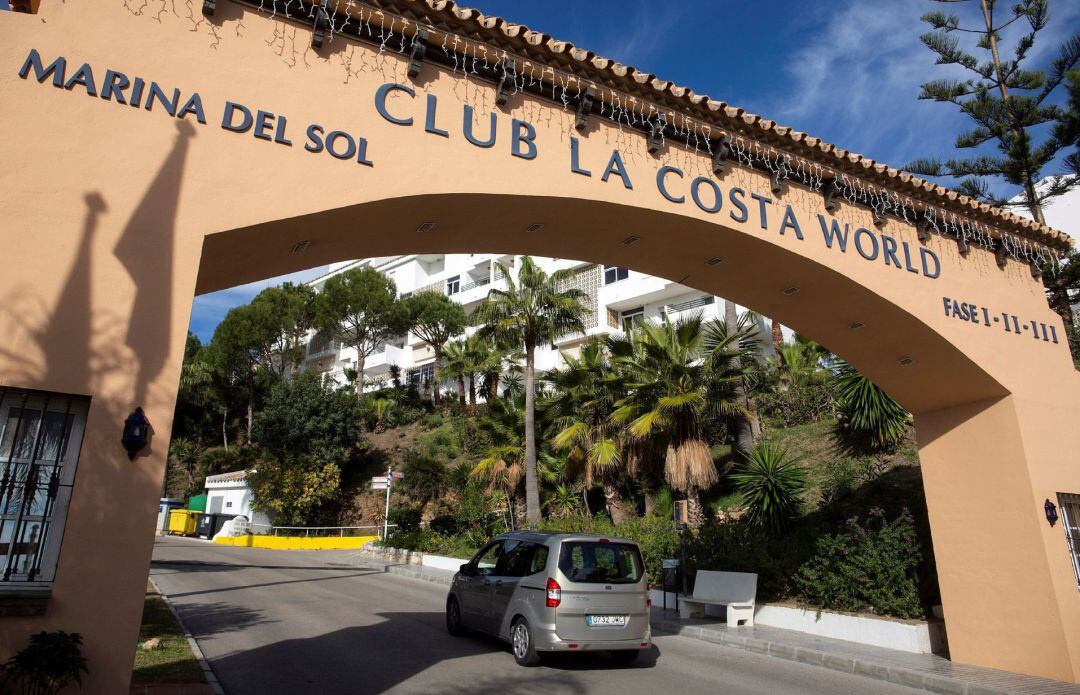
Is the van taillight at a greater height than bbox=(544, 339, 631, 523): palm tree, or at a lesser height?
lesser

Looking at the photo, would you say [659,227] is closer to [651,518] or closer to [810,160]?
[810,160]

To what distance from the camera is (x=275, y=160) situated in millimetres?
5902

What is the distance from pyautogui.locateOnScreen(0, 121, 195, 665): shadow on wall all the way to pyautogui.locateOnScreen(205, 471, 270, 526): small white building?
31.6 m

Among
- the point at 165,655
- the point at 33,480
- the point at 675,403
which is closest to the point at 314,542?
the point at 675,403

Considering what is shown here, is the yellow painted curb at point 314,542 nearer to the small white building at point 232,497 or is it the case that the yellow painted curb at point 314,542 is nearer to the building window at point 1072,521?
the small white building at point 232,497

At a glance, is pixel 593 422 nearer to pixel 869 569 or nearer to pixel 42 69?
pixel 869 569

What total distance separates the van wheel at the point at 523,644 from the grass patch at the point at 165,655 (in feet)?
11.7

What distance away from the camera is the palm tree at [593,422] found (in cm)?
2055

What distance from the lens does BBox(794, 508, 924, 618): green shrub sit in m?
10.6

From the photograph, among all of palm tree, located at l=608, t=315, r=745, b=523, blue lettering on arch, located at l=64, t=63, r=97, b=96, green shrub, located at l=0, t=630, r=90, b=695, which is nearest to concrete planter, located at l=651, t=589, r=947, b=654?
palm tree, located at l=608, t=315, r=745, b=523

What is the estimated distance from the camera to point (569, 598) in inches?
328

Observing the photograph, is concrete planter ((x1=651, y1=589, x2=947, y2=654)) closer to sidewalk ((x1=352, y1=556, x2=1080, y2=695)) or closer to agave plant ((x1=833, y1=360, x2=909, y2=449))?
sidewalk ((x1=352, y1=556, x2=1080, y2=695))

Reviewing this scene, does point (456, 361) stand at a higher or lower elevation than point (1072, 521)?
higher

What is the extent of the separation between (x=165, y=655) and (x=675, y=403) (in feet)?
38.8
